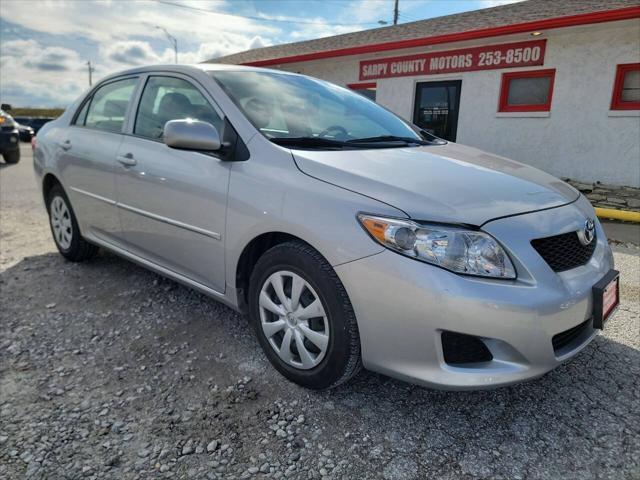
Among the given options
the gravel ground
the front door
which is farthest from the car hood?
the front door

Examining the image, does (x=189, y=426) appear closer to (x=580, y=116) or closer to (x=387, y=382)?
(x=387, y=382)

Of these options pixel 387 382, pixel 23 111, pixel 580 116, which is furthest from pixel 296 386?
pixel 23 111

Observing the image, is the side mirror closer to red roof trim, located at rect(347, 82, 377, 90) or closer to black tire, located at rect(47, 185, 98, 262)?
black tire, located at rect(47, 185, 98, 262)

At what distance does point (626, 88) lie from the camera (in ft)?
24.3

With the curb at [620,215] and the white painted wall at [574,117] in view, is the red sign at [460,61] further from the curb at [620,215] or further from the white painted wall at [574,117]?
the curb at [620,215]

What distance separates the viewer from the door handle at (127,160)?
10.2 feet

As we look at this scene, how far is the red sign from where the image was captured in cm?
823

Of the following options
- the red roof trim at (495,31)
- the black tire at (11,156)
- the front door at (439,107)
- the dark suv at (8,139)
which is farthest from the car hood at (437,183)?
the black tire at (11,156)

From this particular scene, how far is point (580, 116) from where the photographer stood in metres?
7.79

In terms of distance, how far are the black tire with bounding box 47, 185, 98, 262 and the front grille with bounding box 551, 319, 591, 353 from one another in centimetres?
365

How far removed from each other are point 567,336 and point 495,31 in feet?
24.3

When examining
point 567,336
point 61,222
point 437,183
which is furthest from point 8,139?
point 567,336

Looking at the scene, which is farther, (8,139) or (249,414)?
(8,139)

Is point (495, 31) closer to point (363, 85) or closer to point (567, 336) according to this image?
point (363, 85)
